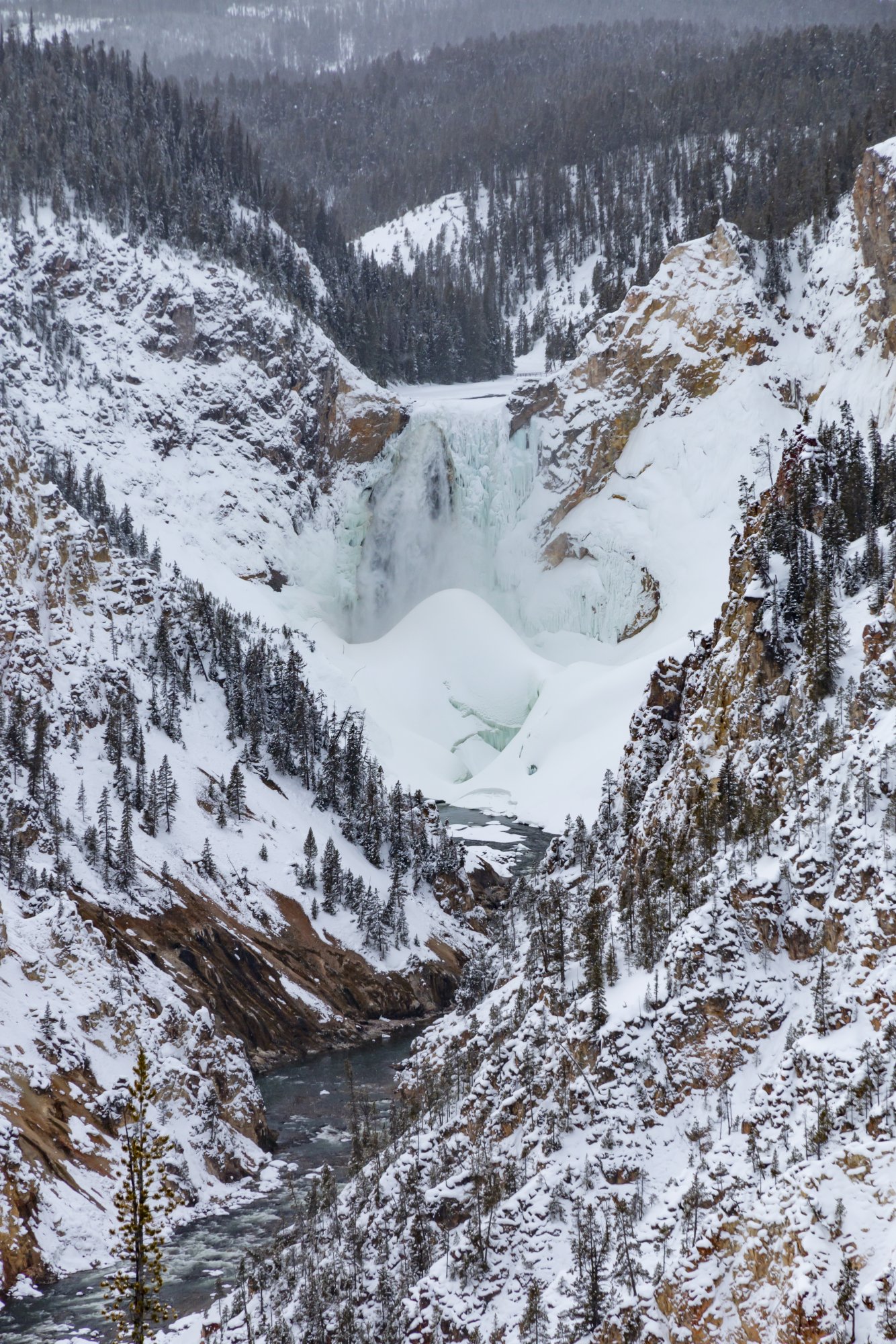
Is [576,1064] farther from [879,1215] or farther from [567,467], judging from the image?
[567,467]

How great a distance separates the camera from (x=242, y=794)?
329 feet

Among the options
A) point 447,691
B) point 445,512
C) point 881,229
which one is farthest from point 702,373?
point 447,691

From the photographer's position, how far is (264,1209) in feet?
197

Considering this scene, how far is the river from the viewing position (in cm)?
4831

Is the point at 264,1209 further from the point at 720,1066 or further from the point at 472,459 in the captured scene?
the point at 472,459

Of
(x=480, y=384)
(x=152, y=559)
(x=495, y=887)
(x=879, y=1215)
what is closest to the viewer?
(x=879, y=1215)

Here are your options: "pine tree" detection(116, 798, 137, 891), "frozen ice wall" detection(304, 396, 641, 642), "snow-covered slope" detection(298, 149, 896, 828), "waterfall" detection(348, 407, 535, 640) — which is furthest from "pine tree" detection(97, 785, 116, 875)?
"waterfall" detection(348, 407, 535, 640)

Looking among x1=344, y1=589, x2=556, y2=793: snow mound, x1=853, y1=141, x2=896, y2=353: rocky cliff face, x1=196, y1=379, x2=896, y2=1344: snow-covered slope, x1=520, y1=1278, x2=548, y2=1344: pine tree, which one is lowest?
x1=520, y1=1278, x2=548, y2=1344: pine tree

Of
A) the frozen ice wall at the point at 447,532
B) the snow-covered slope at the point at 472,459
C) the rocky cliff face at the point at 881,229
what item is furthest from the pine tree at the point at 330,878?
the rocky cliff face at the point at 881,229

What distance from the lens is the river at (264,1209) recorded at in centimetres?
4831

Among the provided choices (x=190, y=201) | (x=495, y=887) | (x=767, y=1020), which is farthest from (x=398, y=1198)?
(x=190, y=201)

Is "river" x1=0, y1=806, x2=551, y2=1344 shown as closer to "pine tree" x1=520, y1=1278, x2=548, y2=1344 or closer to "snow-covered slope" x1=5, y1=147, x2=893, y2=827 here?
"pine tree" x1=520, y1=1278, x2=548, y2=1344

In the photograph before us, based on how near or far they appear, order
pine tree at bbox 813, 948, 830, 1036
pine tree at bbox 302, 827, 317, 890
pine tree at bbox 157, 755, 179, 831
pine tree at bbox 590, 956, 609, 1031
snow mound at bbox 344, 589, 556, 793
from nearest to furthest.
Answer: pine tree at bbox 813, 948, 830, 1036 → pine tree at bbox 590, 956, 609, 1031 → pine tree at bbox 157, 755, 179, 831 → pine tree at bbox 302, 827, 317, 890 → snow mound at bbox 344, 589, 556, 793

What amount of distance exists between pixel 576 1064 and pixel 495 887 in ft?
233
